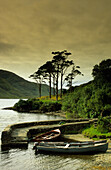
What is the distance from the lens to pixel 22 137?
17516mm

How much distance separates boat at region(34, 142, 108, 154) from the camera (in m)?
14.7

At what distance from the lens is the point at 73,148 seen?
48.6 ft

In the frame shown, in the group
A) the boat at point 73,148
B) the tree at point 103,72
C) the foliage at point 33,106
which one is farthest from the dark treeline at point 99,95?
the foliage at point 33,106

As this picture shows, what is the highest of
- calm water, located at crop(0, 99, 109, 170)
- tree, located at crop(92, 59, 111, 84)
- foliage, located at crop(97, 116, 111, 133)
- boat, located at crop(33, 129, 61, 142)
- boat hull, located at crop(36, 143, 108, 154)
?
tree, located at crop(92, 59, 111, 84)

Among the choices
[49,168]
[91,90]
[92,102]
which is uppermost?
[91,90]

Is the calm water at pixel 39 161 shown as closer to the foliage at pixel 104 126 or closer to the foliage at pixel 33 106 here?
the foliage at pixel 104 126

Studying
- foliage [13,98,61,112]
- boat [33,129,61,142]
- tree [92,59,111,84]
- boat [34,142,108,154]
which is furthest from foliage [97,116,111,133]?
foliage [13,98,61,112]

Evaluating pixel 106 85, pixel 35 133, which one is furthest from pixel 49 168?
pixel 106 85

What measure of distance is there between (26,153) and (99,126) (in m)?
9.46

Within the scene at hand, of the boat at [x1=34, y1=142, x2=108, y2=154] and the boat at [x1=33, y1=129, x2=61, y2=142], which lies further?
the boat at [x1=33, y1=129, x2=61, y2=142]

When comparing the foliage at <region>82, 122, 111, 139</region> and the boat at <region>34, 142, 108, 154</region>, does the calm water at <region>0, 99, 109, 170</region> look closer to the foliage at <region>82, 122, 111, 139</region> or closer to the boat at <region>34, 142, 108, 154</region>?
the boat at <region>34, 142, 108, 154</region>

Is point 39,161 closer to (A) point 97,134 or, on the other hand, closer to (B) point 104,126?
(A) point 97,134

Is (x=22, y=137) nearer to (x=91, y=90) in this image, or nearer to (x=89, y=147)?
(x=89, y=147)

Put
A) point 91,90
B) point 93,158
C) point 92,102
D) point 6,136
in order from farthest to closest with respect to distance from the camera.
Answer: point 91,90 < point 92,102 < point 6,136 < point 93,158
